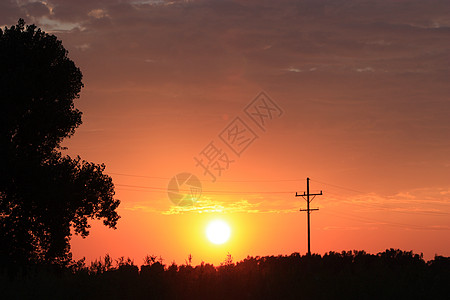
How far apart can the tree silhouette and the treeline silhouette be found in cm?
921

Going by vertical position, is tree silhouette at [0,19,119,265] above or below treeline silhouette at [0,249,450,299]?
above

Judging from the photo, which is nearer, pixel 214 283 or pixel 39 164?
pixel 214 283

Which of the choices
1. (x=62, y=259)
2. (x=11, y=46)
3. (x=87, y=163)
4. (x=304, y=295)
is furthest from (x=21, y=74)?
(x=304, y=295)

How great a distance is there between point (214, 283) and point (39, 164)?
1482 centimetres

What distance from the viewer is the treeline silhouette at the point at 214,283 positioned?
21.8m

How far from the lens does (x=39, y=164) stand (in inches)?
1340

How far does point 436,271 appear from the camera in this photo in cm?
2884

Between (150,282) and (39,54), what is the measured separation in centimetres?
1827

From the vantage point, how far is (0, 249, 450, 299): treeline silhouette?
21.8 m

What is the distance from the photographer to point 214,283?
945 inches

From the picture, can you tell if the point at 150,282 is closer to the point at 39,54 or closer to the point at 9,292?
the point at 9,292

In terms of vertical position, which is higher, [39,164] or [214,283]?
[39,164]

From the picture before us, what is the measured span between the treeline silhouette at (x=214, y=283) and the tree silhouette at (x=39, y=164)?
921 cm

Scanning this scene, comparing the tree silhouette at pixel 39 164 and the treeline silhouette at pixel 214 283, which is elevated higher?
the tree silhouette at pixel 39 164
